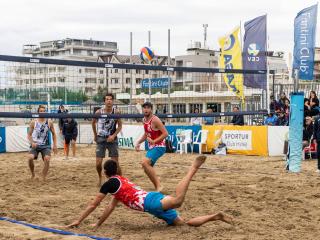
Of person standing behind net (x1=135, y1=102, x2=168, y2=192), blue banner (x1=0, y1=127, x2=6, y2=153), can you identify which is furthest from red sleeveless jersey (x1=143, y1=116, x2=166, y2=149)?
blue banner (x1=0, y1=127, x2=6, y2=153)

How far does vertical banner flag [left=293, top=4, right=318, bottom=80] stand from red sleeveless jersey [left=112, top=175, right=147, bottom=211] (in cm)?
968

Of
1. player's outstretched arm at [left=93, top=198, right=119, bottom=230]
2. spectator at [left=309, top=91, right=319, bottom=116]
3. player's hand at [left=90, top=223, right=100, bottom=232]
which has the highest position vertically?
spectator at [left=309, top=91, right=319, bottom=116]

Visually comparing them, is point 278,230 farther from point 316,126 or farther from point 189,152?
point 189,152

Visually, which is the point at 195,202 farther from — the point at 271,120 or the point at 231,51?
the point at 231,51

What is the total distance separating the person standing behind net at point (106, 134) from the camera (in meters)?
9.84

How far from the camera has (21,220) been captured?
6.73m

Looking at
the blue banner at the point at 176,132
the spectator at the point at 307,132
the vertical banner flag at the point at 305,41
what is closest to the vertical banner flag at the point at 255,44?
the vertical banner flag at the point at 305,41

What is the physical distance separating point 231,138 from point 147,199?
1175 centimetres

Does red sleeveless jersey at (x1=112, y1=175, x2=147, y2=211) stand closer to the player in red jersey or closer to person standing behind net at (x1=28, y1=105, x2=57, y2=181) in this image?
the player in red jersey

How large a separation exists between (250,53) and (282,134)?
323 cm

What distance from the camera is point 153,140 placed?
8.65 meters

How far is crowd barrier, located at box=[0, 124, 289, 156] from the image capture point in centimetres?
1645

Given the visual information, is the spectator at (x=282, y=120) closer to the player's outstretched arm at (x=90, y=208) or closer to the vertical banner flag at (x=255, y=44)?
the vertical banner flag at (x=255, y=44)

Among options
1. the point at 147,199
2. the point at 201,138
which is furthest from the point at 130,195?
the point at 201,138
